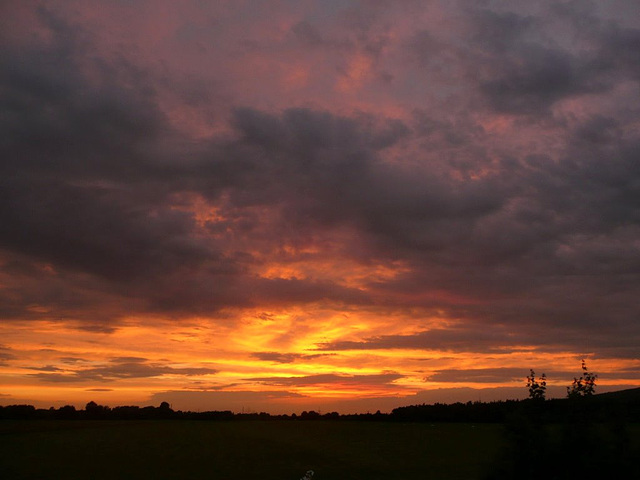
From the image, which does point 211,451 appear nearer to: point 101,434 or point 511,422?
point 101,434

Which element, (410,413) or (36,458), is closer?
(36,458)

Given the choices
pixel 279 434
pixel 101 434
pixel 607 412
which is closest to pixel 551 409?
pixel 607 412

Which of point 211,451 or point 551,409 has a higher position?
point 551,409

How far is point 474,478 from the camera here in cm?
3678

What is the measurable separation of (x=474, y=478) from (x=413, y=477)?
500 cm

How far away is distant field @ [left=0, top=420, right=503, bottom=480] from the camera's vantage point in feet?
140

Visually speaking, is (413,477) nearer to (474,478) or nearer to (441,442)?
(474,478)

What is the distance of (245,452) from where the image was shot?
51.6 meters

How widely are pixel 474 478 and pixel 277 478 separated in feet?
41.6

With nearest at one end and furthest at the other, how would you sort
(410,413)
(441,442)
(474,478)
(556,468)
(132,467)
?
1. (556,468)
2. (474,478)
3. (132,467)
4. (441,442)
5. (410,413)

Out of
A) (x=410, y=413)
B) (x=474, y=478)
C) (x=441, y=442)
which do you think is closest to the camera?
(x=474, y=478)

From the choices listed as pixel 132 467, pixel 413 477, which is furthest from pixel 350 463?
pixel 132 467

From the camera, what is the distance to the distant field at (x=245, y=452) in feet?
140

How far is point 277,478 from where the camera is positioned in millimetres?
39781
